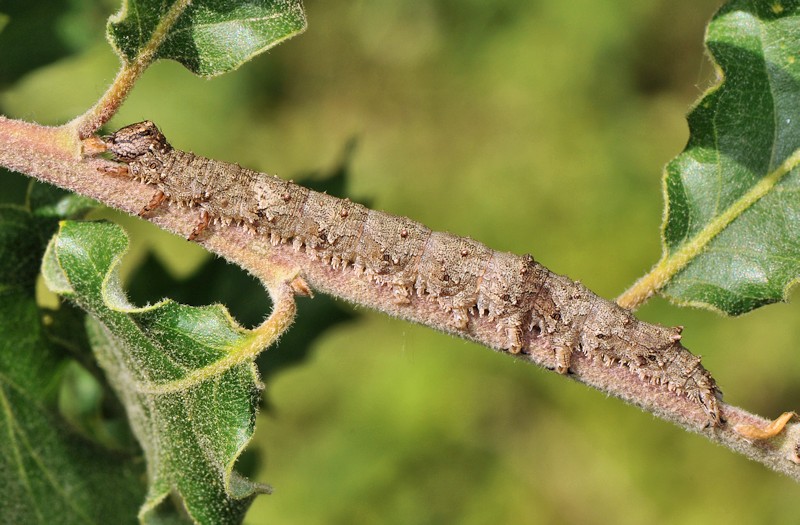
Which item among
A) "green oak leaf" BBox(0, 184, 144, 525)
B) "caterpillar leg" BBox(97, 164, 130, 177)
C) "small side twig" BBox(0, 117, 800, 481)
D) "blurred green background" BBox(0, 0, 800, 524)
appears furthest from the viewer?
"blurred green background" BBox(0, 0, 800, 524)

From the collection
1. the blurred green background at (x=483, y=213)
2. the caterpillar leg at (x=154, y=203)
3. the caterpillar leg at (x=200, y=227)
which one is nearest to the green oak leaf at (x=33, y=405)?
the caterpillar leg at (x=154, y=203)

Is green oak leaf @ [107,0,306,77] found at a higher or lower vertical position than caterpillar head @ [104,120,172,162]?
A: higher

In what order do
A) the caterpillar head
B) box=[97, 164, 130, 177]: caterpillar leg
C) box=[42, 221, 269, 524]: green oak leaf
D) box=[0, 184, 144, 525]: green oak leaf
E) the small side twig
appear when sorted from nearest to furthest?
box=[42, 221, 269, 524]: green oak leaf < the small side twig < box=[97, 164, 130, 177]: caterpillar leg < the caterpillar head < box=[0, 184, 144, 525]: green oak leaf

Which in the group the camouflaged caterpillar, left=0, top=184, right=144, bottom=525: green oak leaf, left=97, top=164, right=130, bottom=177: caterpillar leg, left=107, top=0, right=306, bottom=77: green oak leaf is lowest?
left=0, top=184, right=144, bottom=525: green oak leaf

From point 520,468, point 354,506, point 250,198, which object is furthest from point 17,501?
point 520,468

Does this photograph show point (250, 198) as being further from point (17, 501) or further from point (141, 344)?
point (17, 501)

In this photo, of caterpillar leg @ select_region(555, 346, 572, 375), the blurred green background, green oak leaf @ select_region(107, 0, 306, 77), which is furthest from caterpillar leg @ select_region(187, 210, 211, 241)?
the blurred green background

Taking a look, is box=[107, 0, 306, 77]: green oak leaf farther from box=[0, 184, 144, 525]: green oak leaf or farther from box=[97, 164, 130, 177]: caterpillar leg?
box=[0, 184, 144, 525]: green oak leaf
